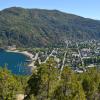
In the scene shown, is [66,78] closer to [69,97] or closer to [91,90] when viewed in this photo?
[69,97]

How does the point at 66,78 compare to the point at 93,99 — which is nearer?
the point at 66,78

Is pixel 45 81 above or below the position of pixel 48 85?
above

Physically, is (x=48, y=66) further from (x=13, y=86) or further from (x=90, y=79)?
(x=90, y=79)

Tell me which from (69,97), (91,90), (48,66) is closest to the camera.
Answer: (69,97)

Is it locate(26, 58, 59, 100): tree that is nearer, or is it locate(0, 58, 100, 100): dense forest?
locate(0, 58, 100, 100): dense forest

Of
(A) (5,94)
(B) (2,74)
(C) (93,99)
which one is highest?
(B) (2,74)

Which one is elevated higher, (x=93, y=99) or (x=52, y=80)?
(x=52, y=80)

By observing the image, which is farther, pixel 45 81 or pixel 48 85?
pixel 48 85

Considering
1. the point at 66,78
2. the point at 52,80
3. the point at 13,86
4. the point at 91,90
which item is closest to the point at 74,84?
the point at 66,78

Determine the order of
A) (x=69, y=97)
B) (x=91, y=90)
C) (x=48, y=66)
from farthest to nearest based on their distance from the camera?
(x=91, y=90) → (x=48, y=66) → (x=69, y=97)

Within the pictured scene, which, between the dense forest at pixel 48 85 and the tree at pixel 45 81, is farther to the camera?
the tree at pixel 45 81
